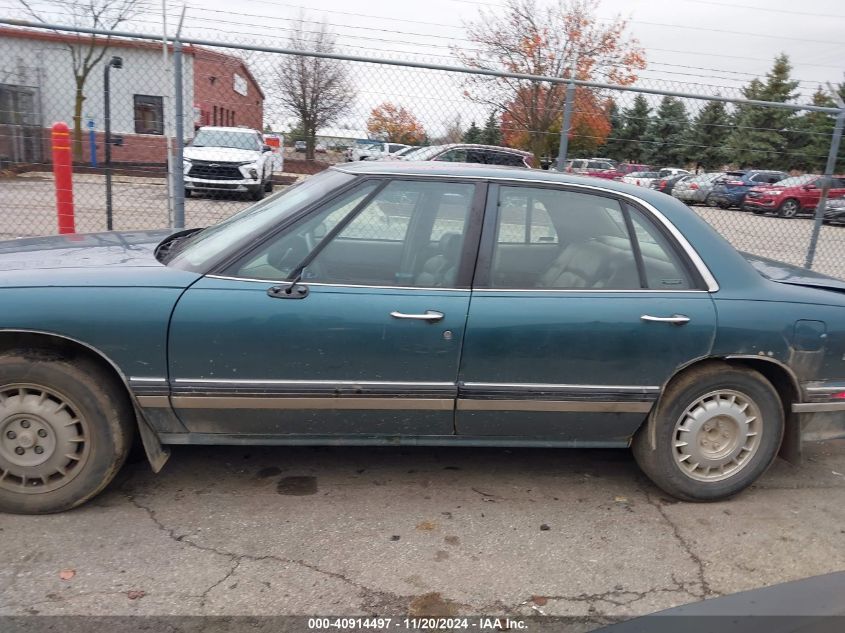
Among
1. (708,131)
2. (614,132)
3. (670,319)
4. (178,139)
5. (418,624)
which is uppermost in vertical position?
(708,131)

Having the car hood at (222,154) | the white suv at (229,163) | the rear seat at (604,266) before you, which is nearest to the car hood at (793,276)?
the rear seat at (604,266)

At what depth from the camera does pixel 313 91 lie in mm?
10812

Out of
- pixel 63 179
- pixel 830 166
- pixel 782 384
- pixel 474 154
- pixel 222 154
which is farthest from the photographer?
pixel 222 154

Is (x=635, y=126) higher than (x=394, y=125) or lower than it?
higher

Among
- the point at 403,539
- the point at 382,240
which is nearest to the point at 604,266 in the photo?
the point at 382,240

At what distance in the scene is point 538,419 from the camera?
322cm

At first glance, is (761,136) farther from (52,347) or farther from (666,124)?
(52,347)

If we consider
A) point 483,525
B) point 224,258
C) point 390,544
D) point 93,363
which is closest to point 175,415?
point 93,363

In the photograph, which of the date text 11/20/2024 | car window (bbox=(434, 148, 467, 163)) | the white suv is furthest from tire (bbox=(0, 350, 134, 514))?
the white suv

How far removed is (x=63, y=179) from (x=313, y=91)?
17.0 ft

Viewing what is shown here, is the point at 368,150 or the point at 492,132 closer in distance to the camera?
the point at 492,132

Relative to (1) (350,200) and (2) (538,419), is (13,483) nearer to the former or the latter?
(1) (350,200)

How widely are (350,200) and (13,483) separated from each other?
2.01 meters

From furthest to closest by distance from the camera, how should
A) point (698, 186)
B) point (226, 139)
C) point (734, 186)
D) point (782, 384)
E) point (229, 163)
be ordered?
point (698, 186), point (734, 186), point (226, 139), point (229, 163), point (782, 384)
